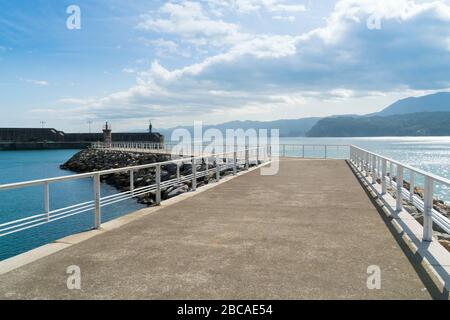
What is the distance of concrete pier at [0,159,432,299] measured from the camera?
4.30 m

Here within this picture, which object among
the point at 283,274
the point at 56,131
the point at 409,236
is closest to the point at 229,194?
the point at 409,236

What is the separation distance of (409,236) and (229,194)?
20.4 feet

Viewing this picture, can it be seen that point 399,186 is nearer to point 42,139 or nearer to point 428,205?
point 428,205

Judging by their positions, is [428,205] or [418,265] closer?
[418,265]

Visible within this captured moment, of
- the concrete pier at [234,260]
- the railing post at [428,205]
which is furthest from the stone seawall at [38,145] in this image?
the railing post at [428,205]

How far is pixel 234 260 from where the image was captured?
5.36m

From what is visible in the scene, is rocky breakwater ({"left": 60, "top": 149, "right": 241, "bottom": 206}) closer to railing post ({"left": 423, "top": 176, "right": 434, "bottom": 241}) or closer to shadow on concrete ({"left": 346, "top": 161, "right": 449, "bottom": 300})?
shadow on concrete ({"left": 346, "top": 161, "right": 449, "bottom": 300})

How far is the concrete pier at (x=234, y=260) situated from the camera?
430 cm

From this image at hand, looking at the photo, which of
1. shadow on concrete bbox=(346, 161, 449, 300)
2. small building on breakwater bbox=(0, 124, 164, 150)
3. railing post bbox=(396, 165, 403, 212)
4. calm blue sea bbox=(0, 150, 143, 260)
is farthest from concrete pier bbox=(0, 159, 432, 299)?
small building on breakwater bbox=(0, 124, 164, 150)

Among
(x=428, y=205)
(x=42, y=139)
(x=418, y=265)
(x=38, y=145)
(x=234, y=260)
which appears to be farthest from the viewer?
(x=42, y=139)

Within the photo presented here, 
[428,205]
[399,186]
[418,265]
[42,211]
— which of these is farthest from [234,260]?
[42,211]

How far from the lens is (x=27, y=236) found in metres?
17.2

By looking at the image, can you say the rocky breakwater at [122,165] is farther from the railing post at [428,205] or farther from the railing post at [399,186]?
the railing post at [428,205]
